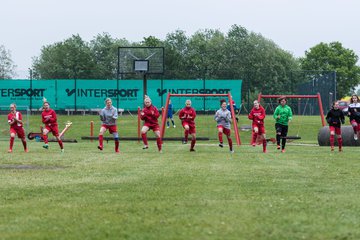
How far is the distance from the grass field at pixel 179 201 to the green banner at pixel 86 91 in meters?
35.6

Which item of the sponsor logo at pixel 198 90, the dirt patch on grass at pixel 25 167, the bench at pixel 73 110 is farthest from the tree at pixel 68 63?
the dirt patch on grass at pixel 25 167

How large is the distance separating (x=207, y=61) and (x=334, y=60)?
37.5m

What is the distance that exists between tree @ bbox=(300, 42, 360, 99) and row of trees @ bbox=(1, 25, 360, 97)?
156mm

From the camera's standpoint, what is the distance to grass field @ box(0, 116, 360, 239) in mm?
7656

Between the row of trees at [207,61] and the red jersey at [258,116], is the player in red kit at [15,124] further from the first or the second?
the row of trees at [207,61]

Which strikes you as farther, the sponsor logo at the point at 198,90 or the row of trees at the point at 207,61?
the row of trees at the point at 207,61

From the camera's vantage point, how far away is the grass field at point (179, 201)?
7656mm

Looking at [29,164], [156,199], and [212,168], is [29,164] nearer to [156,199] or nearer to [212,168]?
[212,168]

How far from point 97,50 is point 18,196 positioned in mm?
80767

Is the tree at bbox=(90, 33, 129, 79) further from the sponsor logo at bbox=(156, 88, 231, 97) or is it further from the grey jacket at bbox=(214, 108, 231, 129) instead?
the grey jacket at bbox=(214, 108, 231, 129)

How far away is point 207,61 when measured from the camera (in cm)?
8431

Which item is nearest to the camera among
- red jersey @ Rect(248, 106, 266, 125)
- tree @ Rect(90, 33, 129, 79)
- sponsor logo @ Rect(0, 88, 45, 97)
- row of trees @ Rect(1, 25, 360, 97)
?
red jersey @ Rect(248, 106, 266, 125)

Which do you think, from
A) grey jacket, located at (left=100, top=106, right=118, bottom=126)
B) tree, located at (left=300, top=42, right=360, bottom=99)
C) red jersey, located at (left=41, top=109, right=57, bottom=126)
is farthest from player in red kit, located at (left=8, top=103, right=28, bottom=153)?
tree, located at (left=300, top=42, right=360, bottom=99)

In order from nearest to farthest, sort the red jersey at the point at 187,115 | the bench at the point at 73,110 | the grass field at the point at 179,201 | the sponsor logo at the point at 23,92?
the grass field at the point at 179,201 → the red jersey at the point at 187,115 → the sponsor logo at the point at 23,92 → the bench at the point at 73,110
